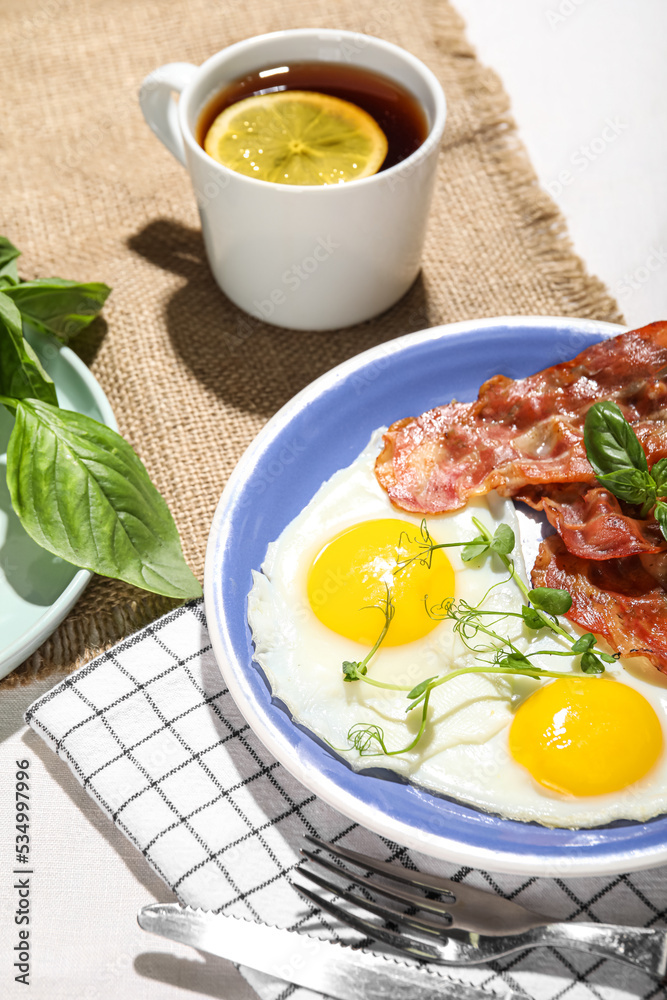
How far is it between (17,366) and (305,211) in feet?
2.02

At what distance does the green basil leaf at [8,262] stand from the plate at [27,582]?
29 cm

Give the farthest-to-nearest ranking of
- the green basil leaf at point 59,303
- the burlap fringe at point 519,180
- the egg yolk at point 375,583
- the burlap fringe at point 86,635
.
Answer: the burlap fringe at point 519,180
the green basil leaf at point 59,303
the burlap fringe at point 86,635
the egg yolk at point 375,583

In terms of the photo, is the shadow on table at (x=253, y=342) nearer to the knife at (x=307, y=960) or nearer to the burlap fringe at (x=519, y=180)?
the burlap fringe at (x=519, y=180)

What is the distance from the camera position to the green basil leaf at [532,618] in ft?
4.16

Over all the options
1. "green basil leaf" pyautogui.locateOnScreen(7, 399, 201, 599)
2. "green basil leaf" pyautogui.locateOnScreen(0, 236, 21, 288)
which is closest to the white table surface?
"green basil leaf" pyautogui.locateOnScreen(7, 399, 201, 599)

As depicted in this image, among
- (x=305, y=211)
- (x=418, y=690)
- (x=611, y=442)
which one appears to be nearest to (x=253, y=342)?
(x=305, y=211)

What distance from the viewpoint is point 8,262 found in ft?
5.65

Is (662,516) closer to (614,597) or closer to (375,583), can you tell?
(614,597)

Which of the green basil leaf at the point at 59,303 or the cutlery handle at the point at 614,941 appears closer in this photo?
the cutlery handle at the point at 614,941

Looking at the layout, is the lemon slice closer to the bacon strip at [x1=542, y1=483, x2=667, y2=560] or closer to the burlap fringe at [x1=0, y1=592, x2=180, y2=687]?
the bacon strip at [x1=542, y1=483, x2=667, y2=560]

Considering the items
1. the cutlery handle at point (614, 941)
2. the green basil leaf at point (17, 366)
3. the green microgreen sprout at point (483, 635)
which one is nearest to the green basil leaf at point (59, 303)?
the green basil leaf at point (17, 366)

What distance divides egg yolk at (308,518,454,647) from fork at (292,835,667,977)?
0.34 metres

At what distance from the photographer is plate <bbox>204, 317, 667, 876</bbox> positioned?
112 centimetres

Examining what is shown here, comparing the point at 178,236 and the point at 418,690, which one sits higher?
the point at 178,236
